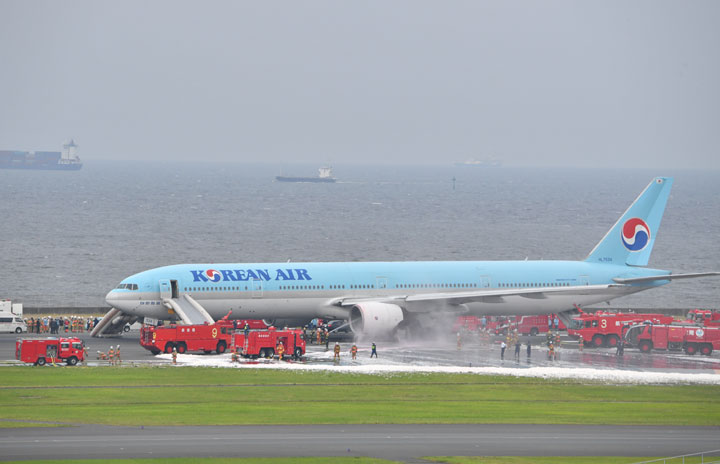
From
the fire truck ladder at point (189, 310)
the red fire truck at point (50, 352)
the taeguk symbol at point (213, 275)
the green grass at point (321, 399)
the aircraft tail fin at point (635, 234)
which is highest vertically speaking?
the aircraft tail fin at point (635, 234)

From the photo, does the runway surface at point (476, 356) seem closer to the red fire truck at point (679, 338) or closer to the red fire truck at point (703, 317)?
the red fire truck at point (679, 338)

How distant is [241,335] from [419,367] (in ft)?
35.7

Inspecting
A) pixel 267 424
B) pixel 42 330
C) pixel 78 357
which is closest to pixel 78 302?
pixel 42 330

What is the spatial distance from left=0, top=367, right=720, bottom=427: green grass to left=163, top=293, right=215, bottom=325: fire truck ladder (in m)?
9.59

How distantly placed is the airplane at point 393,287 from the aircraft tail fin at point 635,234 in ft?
0.25

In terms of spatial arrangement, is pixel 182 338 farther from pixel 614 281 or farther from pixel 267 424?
pixel 614 281

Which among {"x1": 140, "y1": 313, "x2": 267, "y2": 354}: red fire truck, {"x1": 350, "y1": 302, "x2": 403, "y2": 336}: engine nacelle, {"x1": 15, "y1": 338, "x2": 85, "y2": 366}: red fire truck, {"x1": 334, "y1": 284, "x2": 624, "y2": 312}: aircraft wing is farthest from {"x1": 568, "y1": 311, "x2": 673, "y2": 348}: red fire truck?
{"x1": 15, "y1": 338, "x2": 85, "y2": 366}: red fire truck

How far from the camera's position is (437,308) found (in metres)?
74.8

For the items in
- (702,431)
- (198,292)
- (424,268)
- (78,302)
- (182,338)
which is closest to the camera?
(702,431)

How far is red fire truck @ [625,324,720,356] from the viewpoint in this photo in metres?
70.1

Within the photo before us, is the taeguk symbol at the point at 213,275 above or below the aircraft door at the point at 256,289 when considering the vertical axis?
above

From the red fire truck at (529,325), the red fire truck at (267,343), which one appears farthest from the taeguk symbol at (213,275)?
the red fire truck at (529,325)

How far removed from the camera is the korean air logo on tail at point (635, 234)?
82500 millimetres

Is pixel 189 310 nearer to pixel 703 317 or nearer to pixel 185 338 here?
pixel 185 338
